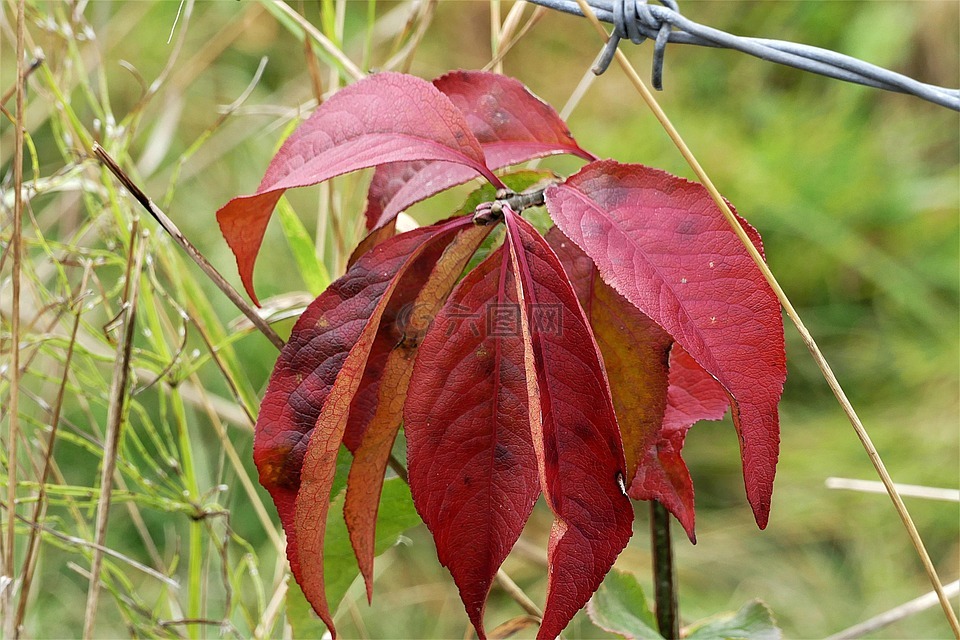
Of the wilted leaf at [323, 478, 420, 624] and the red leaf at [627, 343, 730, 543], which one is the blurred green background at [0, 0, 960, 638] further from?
the red leaf at [627, 343, 730, 543]

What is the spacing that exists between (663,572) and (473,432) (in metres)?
0.19

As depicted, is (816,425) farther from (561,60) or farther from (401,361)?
(401,361)

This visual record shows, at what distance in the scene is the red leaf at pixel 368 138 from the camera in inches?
13.8

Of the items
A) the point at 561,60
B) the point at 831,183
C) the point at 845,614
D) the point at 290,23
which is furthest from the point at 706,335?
the point at 561,60

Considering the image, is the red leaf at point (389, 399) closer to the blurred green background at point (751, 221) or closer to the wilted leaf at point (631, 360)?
the wilted leaf at point (631, 360)

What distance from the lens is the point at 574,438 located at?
320 millimetres

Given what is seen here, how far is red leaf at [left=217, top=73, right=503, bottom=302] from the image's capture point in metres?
0.35

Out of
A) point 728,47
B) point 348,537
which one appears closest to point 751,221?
point 728,47

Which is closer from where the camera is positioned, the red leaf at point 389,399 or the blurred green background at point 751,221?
the red leaf at point 389,399

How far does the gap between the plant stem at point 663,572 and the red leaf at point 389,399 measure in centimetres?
16

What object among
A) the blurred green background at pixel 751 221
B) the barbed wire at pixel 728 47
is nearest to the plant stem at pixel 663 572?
the barbed wire at pixel 728 47

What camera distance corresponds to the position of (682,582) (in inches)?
46.4

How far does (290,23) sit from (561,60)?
3.19 feet

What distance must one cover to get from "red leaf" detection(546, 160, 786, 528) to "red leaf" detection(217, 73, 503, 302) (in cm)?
5
